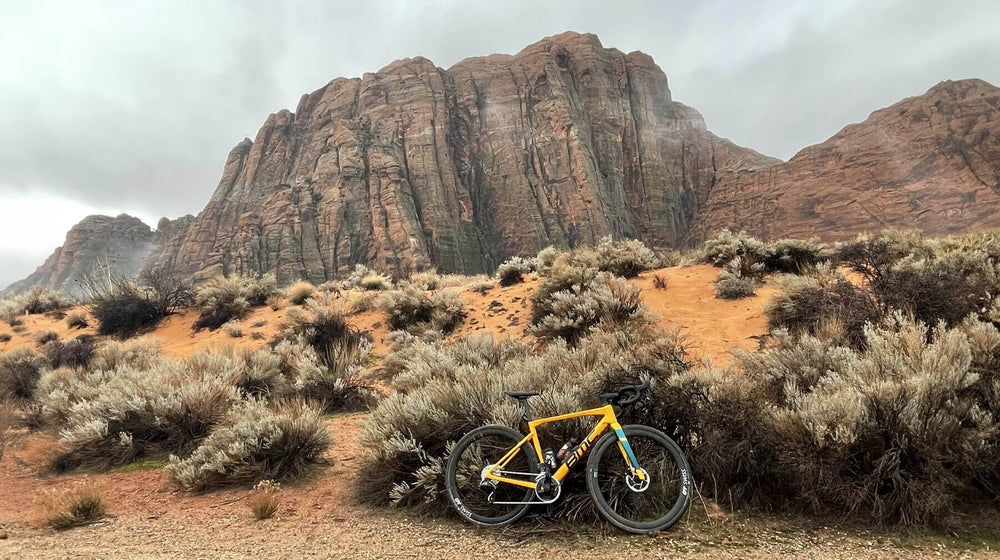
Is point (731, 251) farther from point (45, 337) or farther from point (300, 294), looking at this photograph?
point (45, 337)

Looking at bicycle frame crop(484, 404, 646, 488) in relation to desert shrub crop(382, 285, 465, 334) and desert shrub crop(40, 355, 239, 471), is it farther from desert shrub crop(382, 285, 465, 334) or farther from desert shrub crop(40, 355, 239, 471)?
desert shrub crop(382, 285, 465, 334)

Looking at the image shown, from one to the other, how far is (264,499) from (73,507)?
1.68 meters

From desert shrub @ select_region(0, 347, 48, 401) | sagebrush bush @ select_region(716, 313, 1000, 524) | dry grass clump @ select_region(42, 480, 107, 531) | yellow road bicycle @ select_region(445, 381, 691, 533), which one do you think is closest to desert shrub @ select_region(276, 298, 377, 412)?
dry grass clump @ select_region(42, 480, 107, 531)

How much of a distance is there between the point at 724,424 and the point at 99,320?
20113 mm

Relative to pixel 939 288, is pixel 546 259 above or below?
above

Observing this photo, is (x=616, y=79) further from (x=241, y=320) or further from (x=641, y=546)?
(x=641, y=546)

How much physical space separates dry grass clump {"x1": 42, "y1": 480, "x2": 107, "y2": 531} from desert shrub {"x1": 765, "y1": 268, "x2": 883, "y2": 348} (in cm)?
785

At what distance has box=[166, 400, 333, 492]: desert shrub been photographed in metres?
4.71

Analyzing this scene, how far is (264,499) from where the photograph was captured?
4066 millimetres

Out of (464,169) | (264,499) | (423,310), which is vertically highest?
(464,169)

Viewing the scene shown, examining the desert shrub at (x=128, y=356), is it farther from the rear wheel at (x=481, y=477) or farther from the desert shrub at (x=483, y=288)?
the rear wheel at (x=481, y=477)

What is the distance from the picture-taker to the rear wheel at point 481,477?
351 centimetres

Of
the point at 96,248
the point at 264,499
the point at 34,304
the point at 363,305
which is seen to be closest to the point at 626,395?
the point at 264,499

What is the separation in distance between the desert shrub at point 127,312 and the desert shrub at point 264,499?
47.9ft
